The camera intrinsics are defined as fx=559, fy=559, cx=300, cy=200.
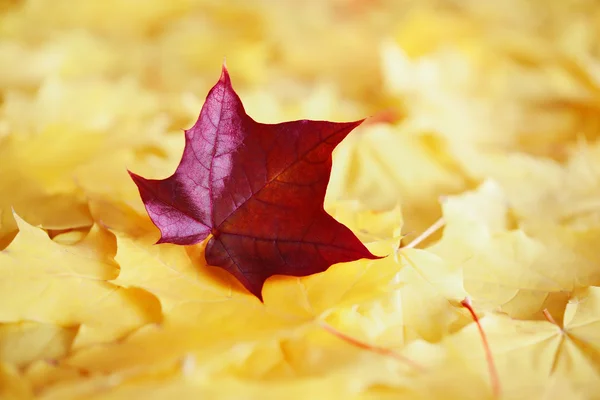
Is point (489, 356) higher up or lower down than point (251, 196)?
lower down

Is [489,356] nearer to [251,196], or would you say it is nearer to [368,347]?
[368,347]

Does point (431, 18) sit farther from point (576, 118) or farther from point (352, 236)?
point (352, 236)

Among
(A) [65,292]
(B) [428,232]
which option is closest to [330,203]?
(B) [428,232]

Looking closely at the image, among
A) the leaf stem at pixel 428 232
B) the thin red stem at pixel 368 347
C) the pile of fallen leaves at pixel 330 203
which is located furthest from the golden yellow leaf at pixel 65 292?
the leaf stem at pixel 428 232

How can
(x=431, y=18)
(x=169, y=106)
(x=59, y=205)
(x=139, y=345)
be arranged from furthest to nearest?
(x=431, y=18) → (x=169, y=106) → (x=59, y=205) → (x=139, y=345)

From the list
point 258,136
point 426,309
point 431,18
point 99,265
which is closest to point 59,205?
point 99,265
